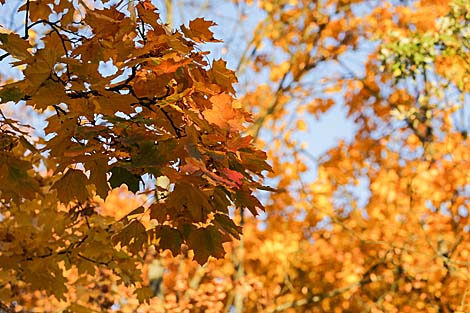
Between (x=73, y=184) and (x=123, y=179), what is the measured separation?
0.31 meters

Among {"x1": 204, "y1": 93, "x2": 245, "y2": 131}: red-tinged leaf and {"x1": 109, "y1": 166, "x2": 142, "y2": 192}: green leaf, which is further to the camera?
{"x1": 204, "y1": 93, "x2": 245, "y2": 131}: red-tinged leaf

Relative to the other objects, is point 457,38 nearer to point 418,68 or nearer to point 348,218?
point 418,68

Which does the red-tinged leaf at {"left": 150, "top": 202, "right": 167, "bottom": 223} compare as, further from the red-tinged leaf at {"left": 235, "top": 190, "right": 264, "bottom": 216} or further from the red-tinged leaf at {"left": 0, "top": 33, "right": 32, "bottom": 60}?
the red-tinged leaf at {"left": 0, "top": 33, "right": 32, "bottom": 60}

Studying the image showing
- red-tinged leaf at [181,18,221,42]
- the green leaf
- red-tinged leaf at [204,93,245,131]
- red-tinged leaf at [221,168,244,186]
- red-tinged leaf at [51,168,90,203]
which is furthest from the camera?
red-tinged leaf at [181,18,221,42]

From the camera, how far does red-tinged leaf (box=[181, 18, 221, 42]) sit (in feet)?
8.50

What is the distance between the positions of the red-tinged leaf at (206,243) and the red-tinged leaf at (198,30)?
0.75 m

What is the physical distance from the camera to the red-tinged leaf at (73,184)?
2438 mm

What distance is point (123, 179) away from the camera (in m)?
2.22

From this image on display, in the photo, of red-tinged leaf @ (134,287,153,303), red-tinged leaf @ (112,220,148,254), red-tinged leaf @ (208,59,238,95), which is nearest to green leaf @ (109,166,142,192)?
red-tinged leaf @ (112,220,148,254)

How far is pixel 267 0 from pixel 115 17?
795 centimetres

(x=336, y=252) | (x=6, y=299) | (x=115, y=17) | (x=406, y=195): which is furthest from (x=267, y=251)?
(x=115, y=17)

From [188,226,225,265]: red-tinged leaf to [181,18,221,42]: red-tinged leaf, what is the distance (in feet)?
2.45

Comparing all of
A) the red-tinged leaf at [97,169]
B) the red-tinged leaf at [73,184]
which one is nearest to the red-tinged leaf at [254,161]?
the red-tinged leaf at [97,169]

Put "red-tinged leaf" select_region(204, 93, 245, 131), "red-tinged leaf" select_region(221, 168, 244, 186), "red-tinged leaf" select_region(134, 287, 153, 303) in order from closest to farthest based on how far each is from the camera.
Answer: "red-tinged leaf" select_region(221, 168, 244, 186) → "red-tinged leaf" select_region(204, 93, 245, 131) → "red-tinged leaf" select_region(134, 287, 153, 303)
